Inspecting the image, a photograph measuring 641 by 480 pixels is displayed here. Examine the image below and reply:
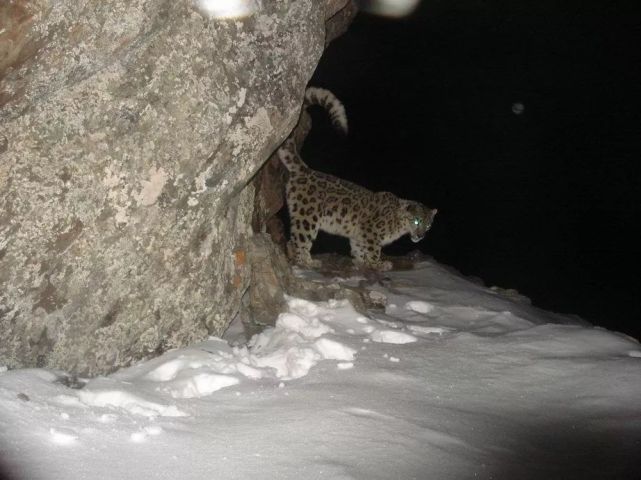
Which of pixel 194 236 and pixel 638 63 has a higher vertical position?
pixel 638 63

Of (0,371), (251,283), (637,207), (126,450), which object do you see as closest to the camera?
(126,450)

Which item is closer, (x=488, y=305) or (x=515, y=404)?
(x=515, y=404)

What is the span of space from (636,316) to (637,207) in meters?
4.31

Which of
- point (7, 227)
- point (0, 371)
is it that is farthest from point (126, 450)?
point (7, 227)

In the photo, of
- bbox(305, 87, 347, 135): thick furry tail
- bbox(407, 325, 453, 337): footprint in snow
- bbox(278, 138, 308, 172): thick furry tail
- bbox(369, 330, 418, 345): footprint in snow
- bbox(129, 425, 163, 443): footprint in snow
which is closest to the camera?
bbox(129, 425, 163, 443): footprint in snow

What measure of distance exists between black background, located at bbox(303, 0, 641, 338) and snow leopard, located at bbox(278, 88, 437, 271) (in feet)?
24.6

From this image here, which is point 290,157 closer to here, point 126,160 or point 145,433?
point 126,160

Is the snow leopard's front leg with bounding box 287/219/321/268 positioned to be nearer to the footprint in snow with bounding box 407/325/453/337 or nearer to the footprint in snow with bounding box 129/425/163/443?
the footprint in snow with bounding box 407/325/453/337

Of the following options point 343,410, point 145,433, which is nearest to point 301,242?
point 343,410

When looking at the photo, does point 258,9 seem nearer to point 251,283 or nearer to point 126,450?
point 251,283

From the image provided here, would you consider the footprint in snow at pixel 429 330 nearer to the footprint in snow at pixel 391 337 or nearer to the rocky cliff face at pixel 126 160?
the footprint in snow at pixel 391 337

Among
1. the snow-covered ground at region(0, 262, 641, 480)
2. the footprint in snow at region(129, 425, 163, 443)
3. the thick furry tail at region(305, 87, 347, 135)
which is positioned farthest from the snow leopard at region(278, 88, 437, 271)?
the footprint in snow at region(129, 425, 163, 443)

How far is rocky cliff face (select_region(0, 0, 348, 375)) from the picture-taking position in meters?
3.52

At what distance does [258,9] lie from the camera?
470 centimetres
